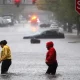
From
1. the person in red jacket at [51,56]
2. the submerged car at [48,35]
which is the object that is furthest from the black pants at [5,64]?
the submerged car at [48,35]

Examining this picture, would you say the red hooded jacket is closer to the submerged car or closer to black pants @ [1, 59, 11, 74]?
black pants @ [1, 59, 11, 74]

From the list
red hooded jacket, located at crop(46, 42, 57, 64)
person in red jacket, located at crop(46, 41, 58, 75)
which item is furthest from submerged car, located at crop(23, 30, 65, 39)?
red hooded jacket, located at crop(46, 42, 57, 64)

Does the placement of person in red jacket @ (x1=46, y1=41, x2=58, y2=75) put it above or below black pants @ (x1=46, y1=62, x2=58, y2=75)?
above

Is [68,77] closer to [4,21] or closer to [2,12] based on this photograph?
[4,21]

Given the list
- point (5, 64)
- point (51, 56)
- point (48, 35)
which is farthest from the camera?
point (48, 35)

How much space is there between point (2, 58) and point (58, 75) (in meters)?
2.41

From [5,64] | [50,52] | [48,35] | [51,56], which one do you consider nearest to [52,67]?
[51,56]

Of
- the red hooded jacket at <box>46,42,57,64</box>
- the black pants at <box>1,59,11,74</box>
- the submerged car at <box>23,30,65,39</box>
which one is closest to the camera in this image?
the red hooded jacket at <box>46,42,57,64</box>

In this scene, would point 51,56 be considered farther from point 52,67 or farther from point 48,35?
point 48,35

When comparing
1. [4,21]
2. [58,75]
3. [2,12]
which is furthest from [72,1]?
[2,12]

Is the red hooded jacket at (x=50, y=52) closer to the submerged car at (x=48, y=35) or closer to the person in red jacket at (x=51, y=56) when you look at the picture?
the person in red jacket at (x=51, y=56)

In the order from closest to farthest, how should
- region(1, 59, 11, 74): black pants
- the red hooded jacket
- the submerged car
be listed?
the red hooded jacket → region(1, 59, 11, 74): black pants → the submerged car

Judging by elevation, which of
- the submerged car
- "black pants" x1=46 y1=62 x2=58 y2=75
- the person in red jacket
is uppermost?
the person in red jacket

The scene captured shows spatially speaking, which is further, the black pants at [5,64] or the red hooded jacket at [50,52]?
the black pants at [5,64]
